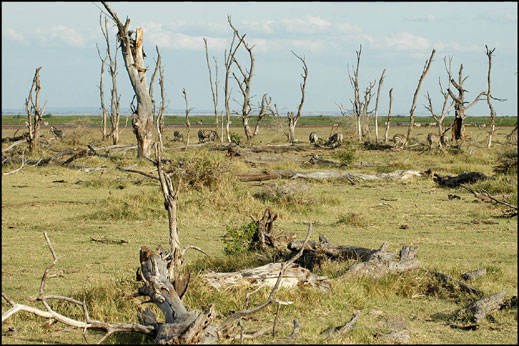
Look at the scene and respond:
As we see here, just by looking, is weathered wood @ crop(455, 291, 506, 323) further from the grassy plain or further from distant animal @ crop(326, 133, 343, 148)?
distant animal @ crop(326, 133, 343, 148)

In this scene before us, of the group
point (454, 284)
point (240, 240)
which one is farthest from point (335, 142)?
point (454, 284)

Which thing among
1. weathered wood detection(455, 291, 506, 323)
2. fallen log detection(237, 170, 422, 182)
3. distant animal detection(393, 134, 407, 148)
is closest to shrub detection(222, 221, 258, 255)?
weathered wood detection(455, 291, 506, 323)

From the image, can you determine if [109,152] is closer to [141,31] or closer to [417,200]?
[141,31]

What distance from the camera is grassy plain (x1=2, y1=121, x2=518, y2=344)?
7.05m

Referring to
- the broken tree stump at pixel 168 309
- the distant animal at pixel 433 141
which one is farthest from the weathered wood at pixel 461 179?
the broken tree stump at pixel 168 309

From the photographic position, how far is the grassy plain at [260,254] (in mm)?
7047

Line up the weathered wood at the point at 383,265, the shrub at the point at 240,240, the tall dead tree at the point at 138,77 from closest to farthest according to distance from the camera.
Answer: the weathered wood at the point at 383,265
the shrub at the point at 240,240
the tall dead tree at the point at 138,77

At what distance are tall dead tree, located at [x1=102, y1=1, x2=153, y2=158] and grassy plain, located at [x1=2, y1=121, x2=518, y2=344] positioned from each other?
116cm

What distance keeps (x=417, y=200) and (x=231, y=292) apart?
10.9 m

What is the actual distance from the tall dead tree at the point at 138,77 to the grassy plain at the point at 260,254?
3.82ft

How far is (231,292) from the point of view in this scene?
7.56 m

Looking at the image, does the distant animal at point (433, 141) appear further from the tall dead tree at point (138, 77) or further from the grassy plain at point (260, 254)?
the tall dead tree at point (138, 77)

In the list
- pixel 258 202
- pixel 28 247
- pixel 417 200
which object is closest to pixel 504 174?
pixel 417 200

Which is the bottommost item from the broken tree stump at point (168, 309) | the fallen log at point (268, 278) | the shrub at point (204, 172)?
the fallen log at point (268, 278)
